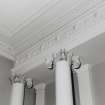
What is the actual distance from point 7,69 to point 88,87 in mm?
944

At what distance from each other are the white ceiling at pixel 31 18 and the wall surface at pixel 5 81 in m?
0.26

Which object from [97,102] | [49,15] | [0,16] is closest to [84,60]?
[97,102]

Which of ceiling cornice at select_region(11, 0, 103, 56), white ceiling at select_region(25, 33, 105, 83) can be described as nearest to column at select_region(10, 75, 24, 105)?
white ceiling at select_region(25, 33, 105, 83)

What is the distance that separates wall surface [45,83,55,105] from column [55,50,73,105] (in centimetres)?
52

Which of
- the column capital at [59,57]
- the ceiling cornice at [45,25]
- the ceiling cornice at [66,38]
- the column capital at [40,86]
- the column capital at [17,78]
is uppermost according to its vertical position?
the ceiling cornice at [45,25]

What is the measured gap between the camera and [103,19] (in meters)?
1.42

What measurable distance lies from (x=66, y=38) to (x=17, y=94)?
2.44 ft

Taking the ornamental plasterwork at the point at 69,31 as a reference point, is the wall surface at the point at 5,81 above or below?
below

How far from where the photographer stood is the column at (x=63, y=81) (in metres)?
1.38

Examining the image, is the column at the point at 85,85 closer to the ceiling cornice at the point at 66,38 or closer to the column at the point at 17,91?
the ceiling cornice at the point at 66,38

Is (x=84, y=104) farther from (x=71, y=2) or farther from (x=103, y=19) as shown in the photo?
(x=71, y=2)

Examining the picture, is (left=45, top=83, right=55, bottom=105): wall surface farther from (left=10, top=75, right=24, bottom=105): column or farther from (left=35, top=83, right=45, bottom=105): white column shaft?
(left=10, top=75, right=24, bottom=105): column

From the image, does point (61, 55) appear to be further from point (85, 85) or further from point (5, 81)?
point (5, 81)

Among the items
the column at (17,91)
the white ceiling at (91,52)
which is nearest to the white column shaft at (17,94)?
the column at (17,91)
